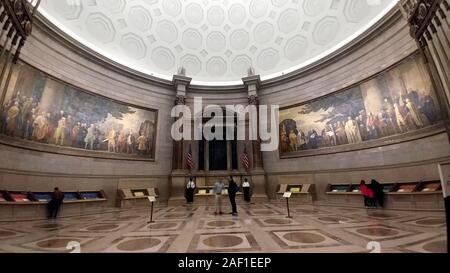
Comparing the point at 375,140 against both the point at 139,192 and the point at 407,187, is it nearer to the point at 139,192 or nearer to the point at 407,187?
the point at 407,187

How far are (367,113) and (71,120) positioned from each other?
54.0 feet

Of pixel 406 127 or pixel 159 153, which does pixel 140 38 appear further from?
pixel 406 127

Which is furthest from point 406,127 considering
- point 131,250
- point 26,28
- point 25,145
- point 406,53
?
point 25,145

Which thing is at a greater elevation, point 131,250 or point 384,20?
point 384,20

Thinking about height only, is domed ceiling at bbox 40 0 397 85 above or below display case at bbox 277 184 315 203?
above

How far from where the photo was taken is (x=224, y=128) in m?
17.0

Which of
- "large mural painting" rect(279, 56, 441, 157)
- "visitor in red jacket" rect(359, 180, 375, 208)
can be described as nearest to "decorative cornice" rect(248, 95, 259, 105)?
"large mural painting" rect(279, 56, 441, 157)

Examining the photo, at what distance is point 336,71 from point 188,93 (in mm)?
11156

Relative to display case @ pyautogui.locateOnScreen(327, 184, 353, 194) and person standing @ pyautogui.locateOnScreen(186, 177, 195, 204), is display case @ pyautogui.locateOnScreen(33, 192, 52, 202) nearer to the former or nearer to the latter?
person standing @ pyautogui.locateOnScreen(186, 177, 195, 204)

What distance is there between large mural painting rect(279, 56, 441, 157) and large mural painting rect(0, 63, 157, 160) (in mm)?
10650

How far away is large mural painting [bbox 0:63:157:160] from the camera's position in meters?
8.81
